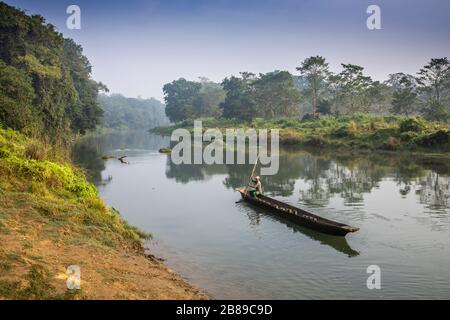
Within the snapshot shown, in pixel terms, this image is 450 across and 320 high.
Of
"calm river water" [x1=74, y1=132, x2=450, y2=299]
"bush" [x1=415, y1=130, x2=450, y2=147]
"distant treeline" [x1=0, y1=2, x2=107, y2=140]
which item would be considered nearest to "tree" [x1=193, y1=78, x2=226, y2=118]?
"distant treeline" [x1=0, y1=2, x2=107, y2=140]

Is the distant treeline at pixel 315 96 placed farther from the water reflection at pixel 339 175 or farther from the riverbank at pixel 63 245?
the riverbank at pixel 63 245

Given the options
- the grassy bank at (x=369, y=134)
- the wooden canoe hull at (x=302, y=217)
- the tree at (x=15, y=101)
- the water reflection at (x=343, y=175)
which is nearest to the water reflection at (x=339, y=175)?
the water reflection at (x=343, y=175)

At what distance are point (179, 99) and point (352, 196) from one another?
4280 inches

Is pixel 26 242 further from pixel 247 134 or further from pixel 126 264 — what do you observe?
pixel 247 134

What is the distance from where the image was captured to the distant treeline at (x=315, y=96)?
2948 inches

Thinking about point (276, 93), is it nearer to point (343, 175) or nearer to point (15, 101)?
point (343, 175)

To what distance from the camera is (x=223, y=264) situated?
44.9 ft

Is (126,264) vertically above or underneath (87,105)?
underneath

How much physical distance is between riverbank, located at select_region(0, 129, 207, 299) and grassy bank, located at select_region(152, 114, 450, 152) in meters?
38.3

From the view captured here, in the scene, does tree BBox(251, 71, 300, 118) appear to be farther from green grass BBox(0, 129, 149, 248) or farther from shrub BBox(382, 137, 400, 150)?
green grass BBox(0, 129, 149, 248)

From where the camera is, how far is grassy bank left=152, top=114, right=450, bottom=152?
46094 millimetres

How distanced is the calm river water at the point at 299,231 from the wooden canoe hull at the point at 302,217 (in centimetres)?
35

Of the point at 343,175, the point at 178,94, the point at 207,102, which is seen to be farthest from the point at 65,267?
the point at 178,94
